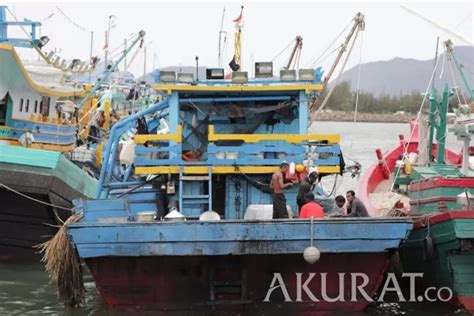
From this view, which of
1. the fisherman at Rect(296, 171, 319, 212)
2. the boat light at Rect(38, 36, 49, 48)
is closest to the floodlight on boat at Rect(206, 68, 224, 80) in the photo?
the fisherman at Rect(296, 171, 319, 212)

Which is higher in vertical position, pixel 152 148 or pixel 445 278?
pixel 152 148

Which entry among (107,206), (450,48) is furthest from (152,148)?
(450,48)

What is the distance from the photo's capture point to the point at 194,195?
1452 cm

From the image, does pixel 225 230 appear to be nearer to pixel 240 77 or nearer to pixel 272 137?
pixel 272 137

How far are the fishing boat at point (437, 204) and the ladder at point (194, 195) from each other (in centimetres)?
354

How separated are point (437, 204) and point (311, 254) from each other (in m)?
3.06

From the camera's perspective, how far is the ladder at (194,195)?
563 inches

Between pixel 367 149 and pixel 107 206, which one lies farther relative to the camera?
pixel 367 149

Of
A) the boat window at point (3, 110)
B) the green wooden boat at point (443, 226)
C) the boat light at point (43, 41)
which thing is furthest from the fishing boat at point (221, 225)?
the boat light at point (43, 41)

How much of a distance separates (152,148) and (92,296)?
3.41 metres

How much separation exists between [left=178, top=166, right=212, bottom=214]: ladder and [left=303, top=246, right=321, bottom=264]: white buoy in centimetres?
246

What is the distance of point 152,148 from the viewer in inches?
561

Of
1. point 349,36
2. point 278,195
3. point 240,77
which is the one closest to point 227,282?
point 278,195

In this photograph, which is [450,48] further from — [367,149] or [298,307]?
[367,149]
